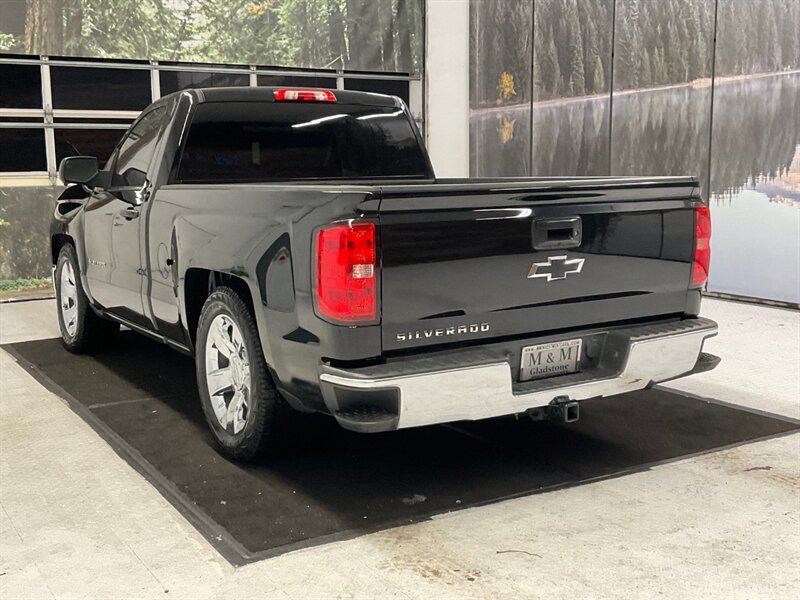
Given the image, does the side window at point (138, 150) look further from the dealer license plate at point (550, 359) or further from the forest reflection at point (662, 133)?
the forest reflection at point (662, 133)

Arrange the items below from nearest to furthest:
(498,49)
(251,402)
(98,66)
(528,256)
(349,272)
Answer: (349,272)
(528,256)
(251,402)
(98,66)
(498,49)

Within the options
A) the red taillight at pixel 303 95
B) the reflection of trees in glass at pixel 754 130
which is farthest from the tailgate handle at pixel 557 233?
the reflection of trees in glass at pixel 754 130

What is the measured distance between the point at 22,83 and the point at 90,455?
7138 mm

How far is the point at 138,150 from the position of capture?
511 centimetres

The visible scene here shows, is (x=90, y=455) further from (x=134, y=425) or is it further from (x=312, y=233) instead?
(x=312, y=233)

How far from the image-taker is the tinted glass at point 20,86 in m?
9.80

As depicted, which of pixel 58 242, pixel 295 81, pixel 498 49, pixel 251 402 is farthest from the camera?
pixel 498 49

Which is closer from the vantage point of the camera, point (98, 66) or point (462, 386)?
point (462, 386)

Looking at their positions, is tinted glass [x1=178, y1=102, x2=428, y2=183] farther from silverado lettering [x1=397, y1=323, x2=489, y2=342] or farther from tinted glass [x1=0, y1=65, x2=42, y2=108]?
tinted glass [x1=0, y1=65, x2=42, y2=108]

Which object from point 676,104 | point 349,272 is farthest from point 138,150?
point 676,104

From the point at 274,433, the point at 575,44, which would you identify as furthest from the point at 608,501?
the point at 575,44

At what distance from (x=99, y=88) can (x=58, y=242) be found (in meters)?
4.63

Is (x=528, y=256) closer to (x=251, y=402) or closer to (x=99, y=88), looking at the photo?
(x=251, y=402)

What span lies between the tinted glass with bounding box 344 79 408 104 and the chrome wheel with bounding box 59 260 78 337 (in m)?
6.71
